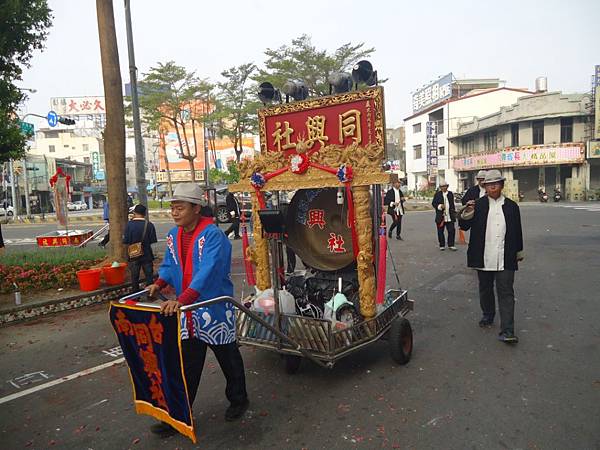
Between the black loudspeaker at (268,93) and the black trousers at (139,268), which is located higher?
the black loudspeaker at (268,93)

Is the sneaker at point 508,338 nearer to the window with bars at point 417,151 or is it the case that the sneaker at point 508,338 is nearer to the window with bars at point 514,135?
the window with bars at point 514,135

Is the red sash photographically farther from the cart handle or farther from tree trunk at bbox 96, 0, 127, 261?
tree trunk at bbox 96, 0, 127, 261

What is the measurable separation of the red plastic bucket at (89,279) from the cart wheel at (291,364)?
461 cm

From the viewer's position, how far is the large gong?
4.77 meters

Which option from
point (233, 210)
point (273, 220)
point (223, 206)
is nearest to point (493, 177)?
point (273, 220)

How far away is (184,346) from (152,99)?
2948 centimetres

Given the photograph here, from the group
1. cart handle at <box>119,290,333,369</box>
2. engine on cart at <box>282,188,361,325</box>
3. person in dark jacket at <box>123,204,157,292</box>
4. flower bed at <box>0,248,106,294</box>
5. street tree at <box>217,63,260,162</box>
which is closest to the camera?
cart handle at <box>119,290,333,369</box>

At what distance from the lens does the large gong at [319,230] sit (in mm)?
4770

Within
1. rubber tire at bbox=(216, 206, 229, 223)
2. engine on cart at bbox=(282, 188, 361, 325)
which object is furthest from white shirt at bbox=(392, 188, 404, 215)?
rubber tire at bbox=(216, 206, 229, 223)

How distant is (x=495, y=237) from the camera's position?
4.63m

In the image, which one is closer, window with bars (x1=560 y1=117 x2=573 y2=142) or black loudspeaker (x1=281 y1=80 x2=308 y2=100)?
black loudspeaker (x1=281 y1=80 x2=308 y2=100)

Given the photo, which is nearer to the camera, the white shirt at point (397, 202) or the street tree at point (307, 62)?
the white shirt at point (397, 202)

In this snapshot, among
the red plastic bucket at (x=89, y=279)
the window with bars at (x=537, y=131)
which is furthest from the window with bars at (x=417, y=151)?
the red plastic bucket at (x=89, y=279)

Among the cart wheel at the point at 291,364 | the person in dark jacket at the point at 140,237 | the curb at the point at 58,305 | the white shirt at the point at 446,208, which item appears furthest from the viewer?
the white shirt at the point at 446,208
